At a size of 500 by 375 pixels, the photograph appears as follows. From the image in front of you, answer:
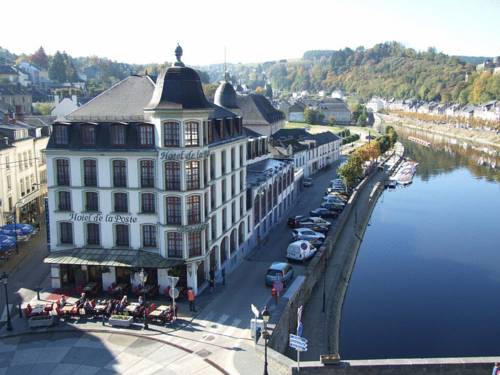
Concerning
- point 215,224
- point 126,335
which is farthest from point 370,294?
point 126,335

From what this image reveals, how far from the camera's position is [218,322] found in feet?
99.8

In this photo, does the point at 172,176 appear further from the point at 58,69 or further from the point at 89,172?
the point at 58,69

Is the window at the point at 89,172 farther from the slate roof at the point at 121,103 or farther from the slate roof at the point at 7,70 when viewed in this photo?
the slate roof at the point at 7,70

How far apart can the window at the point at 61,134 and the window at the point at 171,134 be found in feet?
22.6

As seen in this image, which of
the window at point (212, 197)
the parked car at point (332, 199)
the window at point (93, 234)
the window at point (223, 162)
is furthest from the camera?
the parked car at point (332, 199)

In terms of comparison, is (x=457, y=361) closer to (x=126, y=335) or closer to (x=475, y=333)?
(x=475, y=333)

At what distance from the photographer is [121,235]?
35312mm

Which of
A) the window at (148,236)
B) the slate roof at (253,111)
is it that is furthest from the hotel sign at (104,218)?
the slate roof at (253,111)

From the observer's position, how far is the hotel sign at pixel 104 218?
114ft

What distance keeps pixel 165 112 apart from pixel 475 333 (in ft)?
82.0

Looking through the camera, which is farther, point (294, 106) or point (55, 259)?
point (294, 106)

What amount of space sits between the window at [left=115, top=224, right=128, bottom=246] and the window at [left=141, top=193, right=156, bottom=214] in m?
1.81

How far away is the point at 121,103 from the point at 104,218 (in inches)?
301

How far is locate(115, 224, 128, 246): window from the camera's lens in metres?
35.2
